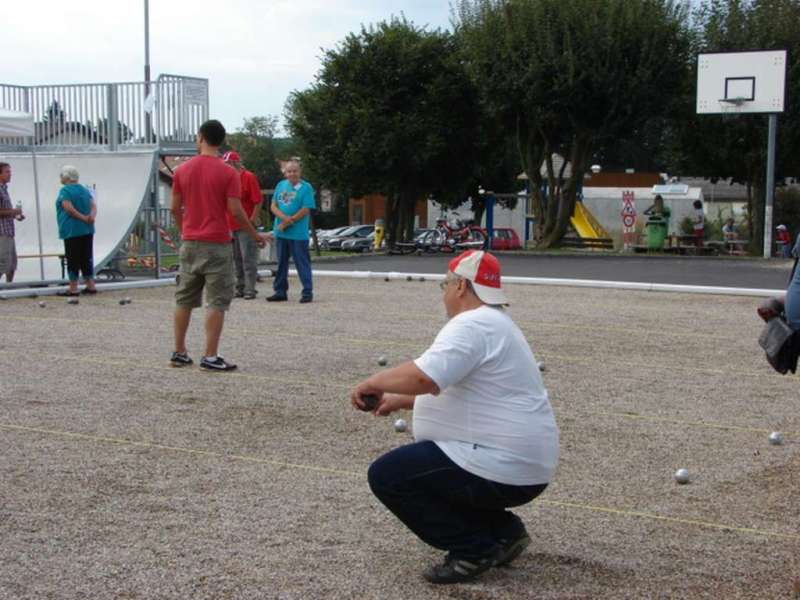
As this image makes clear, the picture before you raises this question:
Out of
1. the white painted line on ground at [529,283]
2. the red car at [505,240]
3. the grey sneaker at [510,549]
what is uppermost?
the grey sneaker at [510,549]

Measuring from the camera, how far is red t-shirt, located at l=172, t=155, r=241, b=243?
9648 mm

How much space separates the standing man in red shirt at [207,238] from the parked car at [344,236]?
40.4 meters

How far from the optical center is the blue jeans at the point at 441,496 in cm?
451

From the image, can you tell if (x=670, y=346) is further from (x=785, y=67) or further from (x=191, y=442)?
(x=785, y=67)

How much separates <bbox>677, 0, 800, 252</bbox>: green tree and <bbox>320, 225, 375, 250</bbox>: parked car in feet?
63.0

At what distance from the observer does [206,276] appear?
9547mm

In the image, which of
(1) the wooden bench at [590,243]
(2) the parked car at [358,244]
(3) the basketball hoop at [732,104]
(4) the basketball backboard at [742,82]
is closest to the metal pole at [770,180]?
(4) the basketball backboard at [742,82]

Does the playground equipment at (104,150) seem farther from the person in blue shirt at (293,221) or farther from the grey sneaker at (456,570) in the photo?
the grey sneaker at (456,570)

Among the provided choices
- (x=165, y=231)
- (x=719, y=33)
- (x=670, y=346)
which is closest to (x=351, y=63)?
(x=719, y=33)

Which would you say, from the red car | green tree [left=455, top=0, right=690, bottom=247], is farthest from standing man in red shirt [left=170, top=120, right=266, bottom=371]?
the red car

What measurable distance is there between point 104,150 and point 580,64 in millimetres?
17509

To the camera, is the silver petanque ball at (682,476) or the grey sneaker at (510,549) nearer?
the grey sneaker at (510,549)

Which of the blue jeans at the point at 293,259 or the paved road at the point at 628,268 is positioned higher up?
the blue jeans at the point at 293,259

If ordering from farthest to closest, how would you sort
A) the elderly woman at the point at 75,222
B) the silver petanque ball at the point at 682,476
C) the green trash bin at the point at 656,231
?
1. the green trash bin at the point at 656,231
2. the elderly woman at the point at 75,222
3. the silver petanque ball at the point at 682,476
